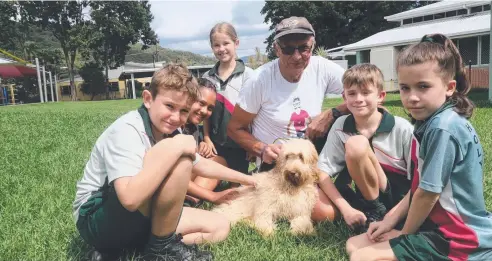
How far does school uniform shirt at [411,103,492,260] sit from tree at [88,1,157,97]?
175 feet

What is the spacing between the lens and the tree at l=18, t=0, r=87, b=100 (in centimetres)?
5081

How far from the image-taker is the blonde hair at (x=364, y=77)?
11.5ft

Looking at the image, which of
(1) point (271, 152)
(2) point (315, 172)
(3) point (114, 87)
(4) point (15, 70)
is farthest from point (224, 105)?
(3) point (114, 87)

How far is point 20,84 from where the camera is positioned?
2077 inches

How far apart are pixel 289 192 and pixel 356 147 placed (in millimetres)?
852

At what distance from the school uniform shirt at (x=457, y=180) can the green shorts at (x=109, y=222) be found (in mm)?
1790

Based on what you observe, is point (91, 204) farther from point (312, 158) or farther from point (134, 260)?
point (312, 158)

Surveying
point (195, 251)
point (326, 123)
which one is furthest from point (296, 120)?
point (195, 251)

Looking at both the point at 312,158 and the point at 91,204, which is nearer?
the point at 91,204

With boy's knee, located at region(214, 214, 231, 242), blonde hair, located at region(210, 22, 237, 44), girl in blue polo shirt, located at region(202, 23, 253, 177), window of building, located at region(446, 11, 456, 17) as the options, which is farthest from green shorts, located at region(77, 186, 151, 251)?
window of building, located at region(446, 11, 456, 17)

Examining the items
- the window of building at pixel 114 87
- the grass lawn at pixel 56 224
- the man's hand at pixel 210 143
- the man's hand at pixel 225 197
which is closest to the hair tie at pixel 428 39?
the grass lawn at pixel 56 224

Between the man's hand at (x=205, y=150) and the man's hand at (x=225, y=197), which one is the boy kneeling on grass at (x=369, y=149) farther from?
the man's hand at (x=205, y=150)

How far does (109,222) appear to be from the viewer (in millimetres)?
2818

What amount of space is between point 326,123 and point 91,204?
2.19 meters
